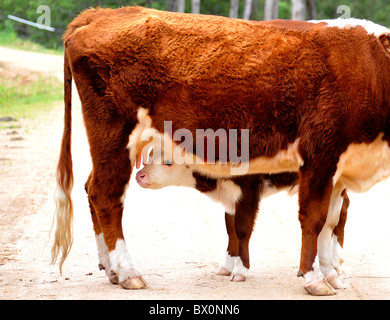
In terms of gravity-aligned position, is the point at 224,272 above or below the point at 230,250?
below

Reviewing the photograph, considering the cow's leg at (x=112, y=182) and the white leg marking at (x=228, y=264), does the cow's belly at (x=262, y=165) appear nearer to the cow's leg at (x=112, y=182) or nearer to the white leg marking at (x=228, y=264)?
the cow's leg at (x=112, y=182)

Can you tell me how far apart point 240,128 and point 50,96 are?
16.8 m

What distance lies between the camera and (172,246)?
26.7 ft

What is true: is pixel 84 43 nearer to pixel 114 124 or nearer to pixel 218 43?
pixel 114 124

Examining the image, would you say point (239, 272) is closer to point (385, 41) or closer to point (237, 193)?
point (237, 193)

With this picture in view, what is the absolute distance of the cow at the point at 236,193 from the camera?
22.9 feet

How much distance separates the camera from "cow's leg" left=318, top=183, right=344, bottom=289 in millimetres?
6539

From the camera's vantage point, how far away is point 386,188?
11.9 meters

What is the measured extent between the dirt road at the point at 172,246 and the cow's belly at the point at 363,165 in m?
0.92

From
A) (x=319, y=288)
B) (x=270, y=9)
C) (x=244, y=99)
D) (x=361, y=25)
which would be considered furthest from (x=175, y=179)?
(x=270, y=9)

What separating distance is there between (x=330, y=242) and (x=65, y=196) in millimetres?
2510

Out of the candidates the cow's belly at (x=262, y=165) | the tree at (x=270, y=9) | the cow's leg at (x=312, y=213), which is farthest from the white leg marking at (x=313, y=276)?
the tree at (x=270, y=9)

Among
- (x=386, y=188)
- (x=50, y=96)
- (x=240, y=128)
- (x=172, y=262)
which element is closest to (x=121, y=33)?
(x=240, y=128)

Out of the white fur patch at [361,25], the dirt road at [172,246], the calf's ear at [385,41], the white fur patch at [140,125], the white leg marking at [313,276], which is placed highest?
the white fur patch at [361,25]
